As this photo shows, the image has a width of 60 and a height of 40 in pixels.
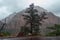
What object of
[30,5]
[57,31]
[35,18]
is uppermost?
[30,5]

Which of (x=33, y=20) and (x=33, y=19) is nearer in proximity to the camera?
(x=33, y=20)

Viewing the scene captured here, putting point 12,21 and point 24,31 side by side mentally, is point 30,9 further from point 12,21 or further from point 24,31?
point 12,21

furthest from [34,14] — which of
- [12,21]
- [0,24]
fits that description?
[12,21]

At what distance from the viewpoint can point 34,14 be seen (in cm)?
4703

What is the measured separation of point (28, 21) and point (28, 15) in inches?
63.0

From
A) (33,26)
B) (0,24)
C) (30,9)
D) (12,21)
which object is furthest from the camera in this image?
(12,21)

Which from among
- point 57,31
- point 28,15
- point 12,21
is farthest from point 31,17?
point 12,21

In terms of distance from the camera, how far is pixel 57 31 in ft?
154

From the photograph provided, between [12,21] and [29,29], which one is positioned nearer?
[29,29]

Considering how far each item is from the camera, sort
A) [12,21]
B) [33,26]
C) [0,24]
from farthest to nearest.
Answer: [12,21] → [0,24] → [33,26]

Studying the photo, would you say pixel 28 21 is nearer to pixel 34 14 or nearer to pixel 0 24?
pixel 34 14

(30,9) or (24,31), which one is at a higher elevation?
(30,9)

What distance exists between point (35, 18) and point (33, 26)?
201 cm

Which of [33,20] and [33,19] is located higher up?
[33,19]
